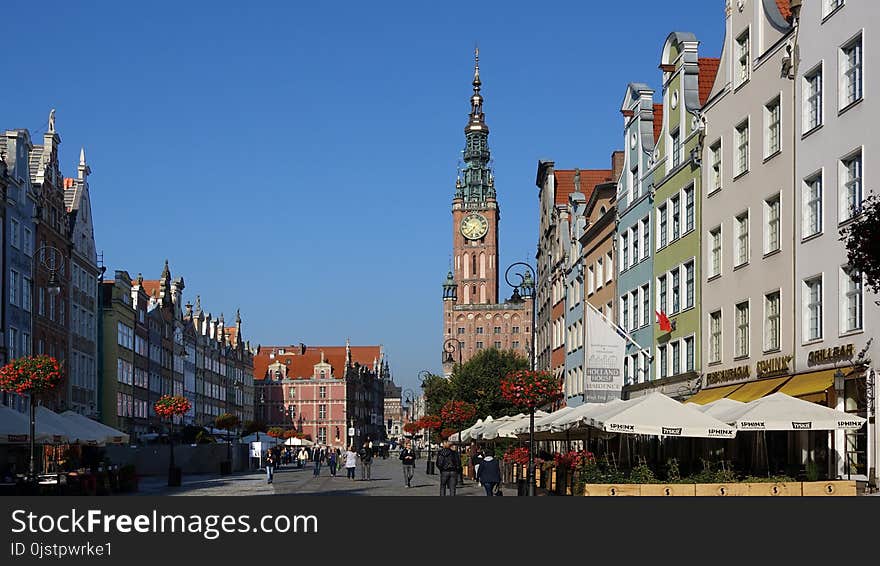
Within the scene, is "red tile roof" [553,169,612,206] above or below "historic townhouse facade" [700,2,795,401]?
above

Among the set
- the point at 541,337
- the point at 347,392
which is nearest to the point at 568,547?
the point at 541,337

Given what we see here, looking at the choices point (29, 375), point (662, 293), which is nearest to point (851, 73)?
point (662, 293)

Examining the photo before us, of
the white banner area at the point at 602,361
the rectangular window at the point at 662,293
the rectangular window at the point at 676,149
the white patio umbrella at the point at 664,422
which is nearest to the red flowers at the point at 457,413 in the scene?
the rectangular window at the point at 662,293

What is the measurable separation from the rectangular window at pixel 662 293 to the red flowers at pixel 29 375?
21121 millimetres

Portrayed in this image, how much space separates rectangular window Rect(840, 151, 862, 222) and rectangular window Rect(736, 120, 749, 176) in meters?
6.49

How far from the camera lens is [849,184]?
1273 inches

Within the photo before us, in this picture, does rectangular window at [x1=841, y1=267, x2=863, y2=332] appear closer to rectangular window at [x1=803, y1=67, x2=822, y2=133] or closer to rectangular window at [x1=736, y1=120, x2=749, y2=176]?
rectangular window at [x1=803, y1=67, x2=822, y2=133]

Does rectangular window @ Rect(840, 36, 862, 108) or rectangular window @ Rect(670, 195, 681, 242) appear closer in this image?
rectangular window @ Rect(840, 36, 862, 108)

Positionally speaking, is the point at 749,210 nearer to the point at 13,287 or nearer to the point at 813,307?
the point at 813,307

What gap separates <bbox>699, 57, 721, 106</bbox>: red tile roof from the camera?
46.3 metres

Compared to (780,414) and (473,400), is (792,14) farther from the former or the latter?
(473,400)

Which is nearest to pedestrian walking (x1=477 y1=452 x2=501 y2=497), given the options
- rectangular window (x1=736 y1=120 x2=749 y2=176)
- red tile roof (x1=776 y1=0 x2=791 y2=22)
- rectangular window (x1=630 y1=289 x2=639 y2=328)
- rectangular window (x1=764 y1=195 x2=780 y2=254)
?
rectangular window (x1=764 y1=195 x2=780 y2=254)

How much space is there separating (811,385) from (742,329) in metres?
7.12

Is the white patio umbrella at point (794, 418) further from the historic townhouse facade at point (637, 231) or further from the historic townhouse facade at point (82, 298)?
the historic townhouse facade at point (82, 298)
